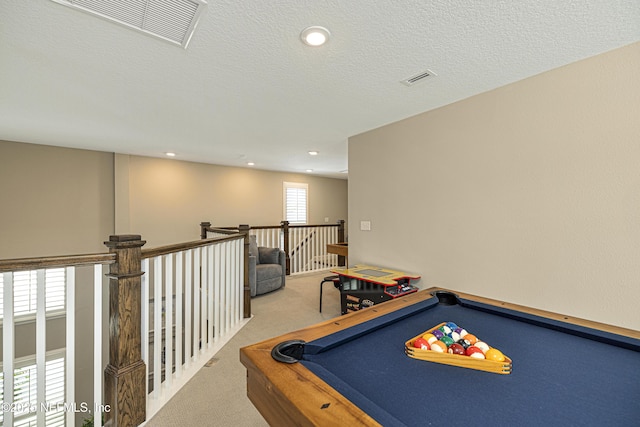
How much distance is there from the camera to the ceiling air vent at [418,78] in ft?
6.88

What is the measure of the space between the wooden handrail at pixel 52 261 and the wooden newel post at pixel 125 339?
0.07m

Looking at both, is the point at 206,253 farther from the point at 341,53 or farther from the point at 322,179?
the point at 322,179

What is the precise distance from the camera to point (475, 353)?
41.1 inches

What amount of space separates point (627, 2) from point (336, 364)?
2331mm

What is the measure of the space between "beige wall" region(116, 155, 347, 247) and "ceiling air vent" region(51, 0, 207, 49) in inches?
168

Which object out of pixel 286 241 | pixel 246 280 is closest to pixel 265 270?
pixel 246 280

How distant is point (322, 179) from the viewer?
313 inches

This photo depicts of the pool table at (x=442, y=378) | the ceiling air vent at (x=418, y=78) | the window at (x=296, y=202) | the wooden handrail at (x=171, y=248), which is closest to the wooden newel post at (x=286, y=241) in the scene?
the window at (x=296, y=202)

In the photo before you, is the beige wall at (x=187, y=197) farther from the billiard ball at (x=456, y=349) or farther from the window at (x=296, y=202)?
the billiard ball at (x=456, y=349)

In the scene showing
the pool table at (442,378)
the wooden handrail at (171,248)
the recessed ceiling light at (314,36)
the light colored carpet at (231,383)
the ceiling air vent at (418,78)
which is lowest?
the light colored carpet at (231,383)

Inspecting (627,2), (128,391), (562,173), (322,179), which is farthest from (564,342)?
(322,179)

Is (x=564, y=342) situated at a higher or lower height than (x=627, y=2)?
lower

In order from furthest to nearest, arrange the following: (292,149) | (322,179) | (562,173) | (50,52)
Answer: (322,179) → (292,149) → (562,173) → (50,52)

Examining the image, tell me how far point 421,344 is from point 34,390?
12.0 feet
